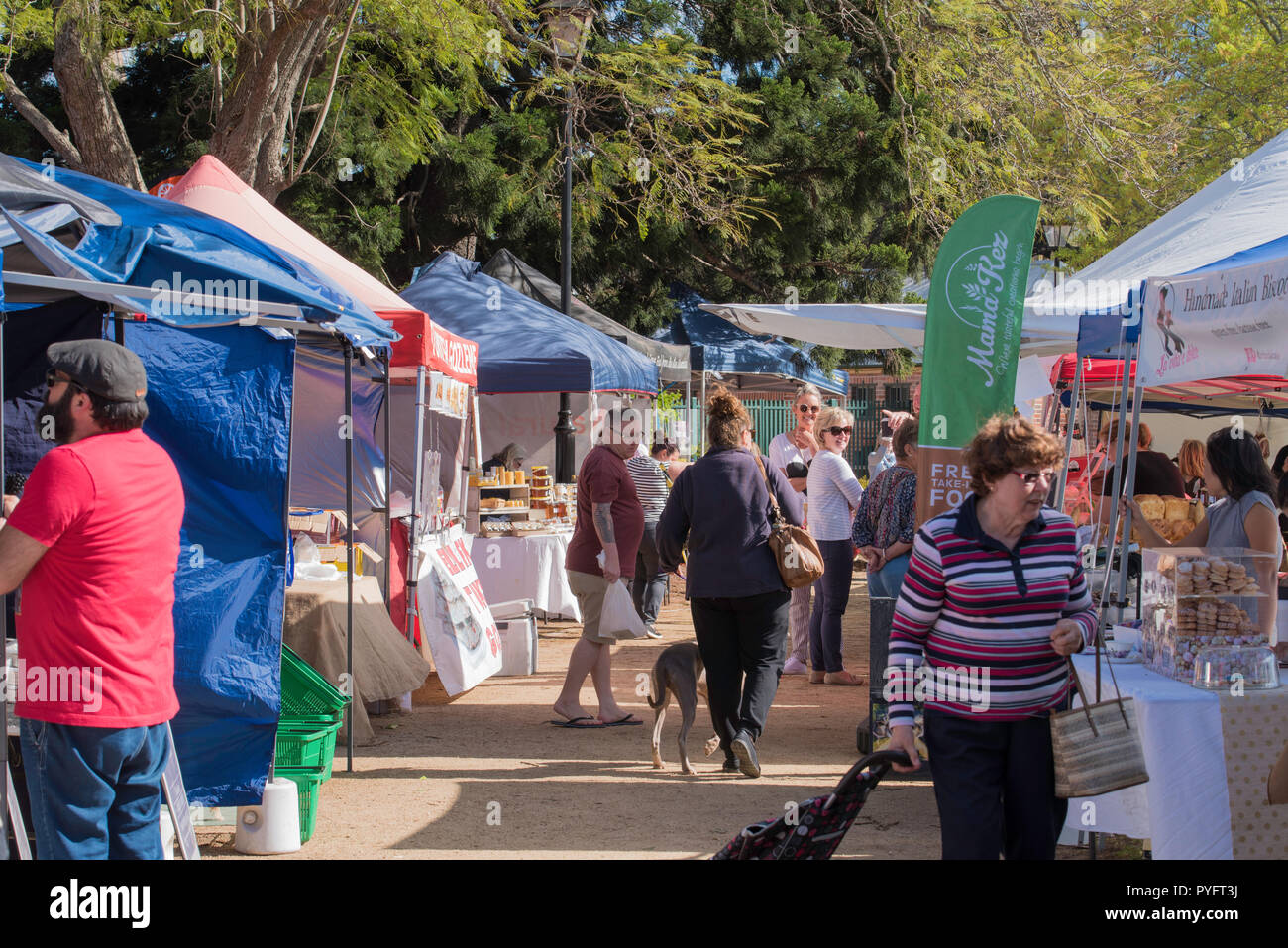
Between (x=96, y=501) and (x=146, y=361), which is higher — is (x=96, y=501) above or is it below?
below

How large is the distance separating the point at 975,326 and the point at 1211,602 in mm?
2172

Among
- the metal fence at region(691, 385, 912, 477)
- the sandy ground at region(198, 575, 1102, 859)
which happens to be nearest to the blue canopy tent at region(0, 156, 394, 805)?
the sandy ground at region(198, 575, 1102, 859)

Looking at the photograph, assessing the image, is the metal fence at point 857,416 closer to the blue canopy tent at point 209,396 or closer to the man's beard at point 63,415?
the blue canopy tent at point 209,396

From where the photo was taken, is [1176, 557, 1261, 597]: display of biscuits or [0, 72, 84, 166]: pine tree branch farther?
[0, 72, 84, 166]: pine tree branch

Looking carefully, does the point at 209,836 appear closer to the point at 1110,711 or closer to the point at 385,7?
the point at 1110,711

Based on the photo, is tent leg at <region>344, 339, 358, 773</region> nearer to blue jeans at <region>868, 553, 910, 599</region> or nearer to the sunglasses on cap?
the sunglasses on cap

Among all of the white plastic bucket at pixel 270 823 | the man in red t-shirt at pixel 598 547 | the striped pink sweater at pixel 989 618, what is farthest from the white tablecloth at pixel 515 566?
the striped pink sweater at pixel 989 618

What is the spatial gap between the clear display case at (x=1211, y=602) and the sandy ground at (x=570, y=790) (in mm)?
1669

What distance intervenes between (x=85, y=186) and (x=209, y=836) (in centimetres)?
303

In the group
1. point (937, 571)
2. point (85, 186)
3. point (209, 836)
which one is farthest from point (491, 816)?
point (85, 186)

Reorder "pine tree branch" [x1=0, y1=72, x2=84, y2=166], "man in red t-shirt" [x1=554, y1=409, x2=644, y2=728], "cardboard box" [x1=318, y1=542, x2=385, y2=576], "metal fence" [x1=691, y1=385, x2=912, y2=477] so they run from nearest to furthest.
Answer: "man in red t-shirt" [x1=554, y1=409, x2=644, y2=728]
"cardboard box" [x1=318, y1=542, x2=385, y2=576]
"pine tree branch" [x1=0, y1=72, x2=84, y2=166]
"metal fence" [x1=691, y1=385, x2=912, y2=477]

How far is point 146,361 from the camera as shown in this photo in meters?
5.27

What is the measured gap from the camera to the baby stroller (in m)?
3.02

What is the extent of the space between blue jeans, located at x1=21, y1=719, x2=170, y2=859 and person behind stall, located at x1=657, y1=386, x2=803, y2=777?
3219 mm
